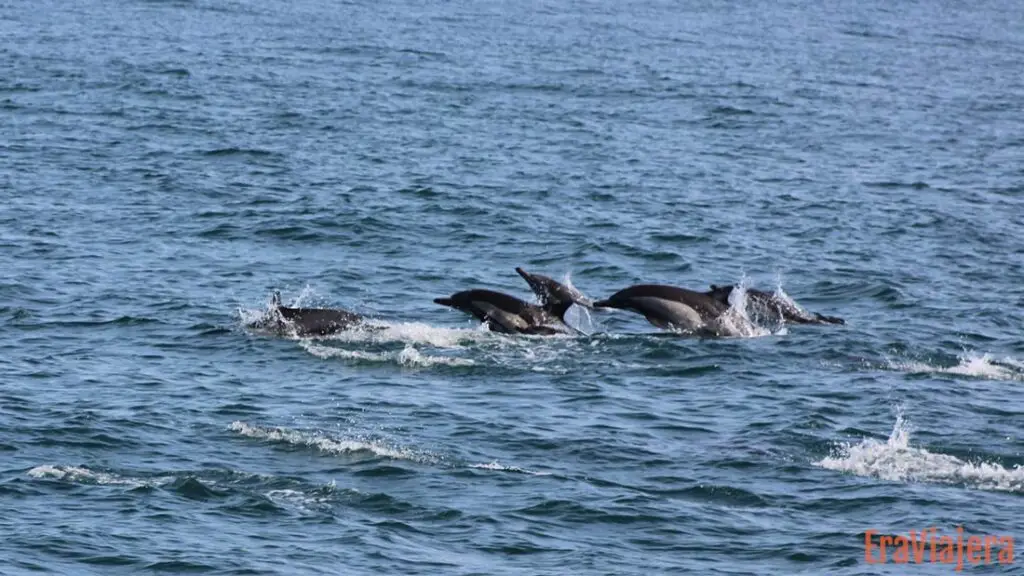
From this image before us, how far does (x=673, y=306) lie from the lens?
30375 millimetres

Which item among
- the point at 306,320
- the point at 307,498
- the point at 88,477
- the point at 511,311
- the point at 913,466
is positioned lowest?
the point at 88,477

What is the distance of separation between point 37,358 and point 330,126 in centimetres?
2357

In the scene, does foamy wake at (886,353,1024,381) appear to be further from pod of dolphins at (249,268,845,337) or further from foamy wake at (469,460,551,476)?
foamy wake at (469,460,551,476)

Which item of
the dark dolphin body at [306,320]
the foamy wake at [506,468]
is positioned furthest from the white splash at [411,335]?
the foamy wake at [506,468]

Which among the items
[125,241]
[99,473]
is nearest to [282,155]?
[125,241]

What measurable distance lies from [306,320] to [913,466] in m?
10.9

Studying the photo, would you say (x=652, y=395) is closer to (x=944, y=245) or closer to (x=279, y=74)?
(x=944, y=245)

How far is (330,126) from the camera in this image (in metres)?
50.5

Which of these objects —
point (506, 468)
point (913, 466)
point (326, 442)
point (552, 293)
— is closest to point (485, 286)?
point (552, 293)

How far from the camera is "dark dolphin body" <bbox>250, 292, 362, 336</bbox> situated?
29609mm

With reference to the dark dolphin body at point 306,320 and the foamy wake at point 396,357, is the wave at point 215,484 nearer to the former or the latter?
the foamy wake at point 396,357

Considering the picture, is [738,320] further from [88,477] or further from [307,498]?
[88,477]

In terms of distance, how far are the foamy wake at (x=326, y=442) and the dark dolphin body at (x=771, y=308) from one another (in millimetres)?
8895

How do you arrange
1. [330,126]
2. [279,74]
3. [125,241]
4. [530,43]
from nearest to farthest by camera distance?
[125,241] → [330,126] → [279,74] → [530,43]
